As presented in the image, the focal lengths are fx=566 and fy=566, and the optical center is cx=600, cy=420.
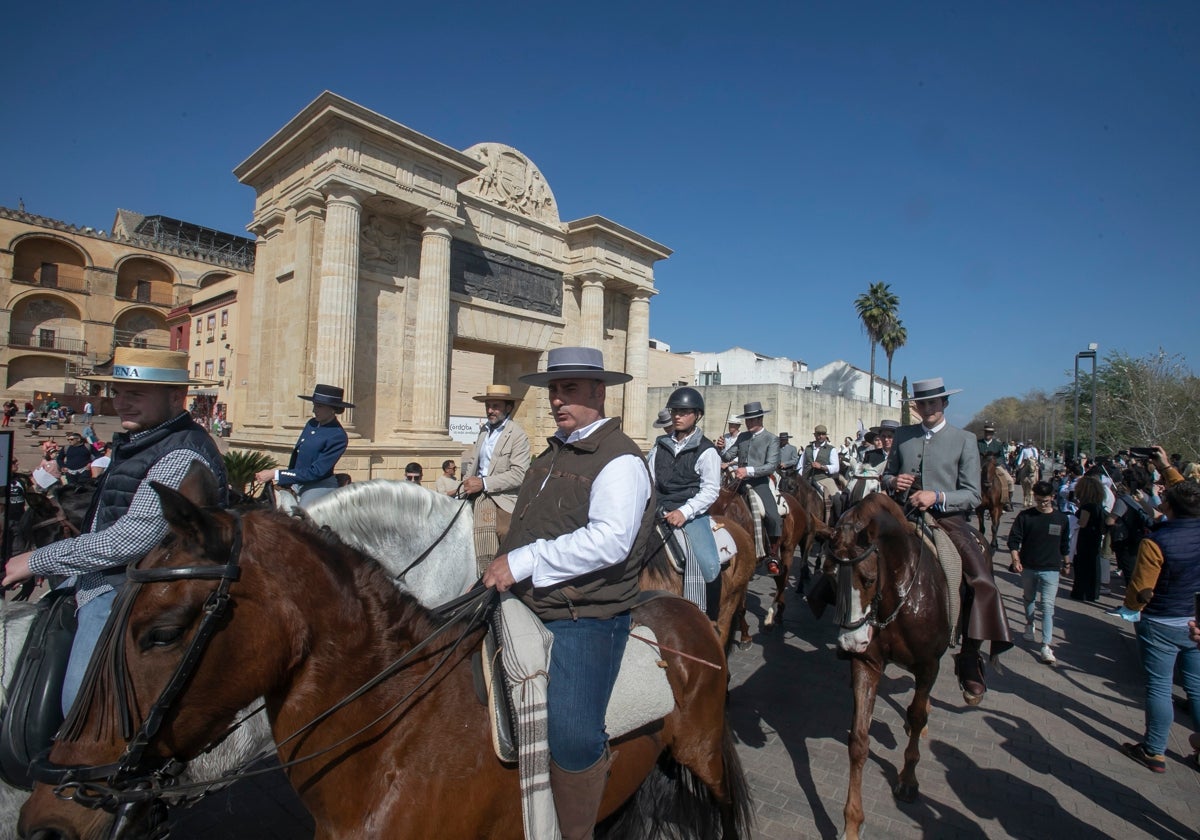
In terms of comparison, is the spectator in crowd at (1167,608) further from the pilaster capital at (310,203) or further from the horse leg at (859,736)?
the pilaster capital at (310,203)

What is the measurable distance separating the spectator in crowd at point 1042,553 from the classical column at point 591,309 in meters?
11.5

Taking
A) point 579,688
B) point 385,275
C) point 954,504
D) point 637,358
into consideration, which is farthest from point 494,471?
point 637,358

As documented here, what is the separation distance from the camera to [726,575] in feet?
17.8

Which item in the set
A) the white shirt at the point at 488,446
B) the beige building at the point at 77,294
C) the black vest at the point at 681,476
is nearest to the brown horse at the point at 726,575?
the black vest at the point at 681,476

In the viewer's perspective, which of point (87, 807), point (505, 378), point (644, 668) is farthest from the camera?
point (505, 378)

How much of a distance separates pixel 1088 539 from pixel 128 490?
11.8 metres

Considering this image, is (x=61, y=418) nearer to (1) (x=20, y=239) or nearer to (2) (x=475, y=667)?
(1) (x=20, y=239)

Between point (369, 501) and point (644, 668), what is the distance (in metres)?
2.51

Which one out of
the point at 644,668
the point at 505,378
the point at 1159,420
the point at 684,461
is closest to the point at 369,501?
the point at 644,668

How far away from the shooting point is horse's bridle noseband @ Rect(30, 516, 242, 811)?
1.55 m

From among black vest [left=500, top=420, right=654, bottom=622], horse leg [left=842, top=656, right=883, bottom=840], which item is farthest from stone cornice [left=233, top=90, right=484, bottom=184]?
horse leg [left=842, top=656, right=883, bottom=840]

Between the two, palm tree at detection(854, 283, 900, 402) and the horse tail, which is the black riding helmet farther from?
palm tree at detection(854, 283, 900, 402)

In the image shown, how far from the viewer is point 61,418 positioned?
25.8 m

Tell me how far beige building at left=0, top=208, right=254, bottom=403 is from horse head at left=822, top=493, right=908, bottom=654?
4351 cm
